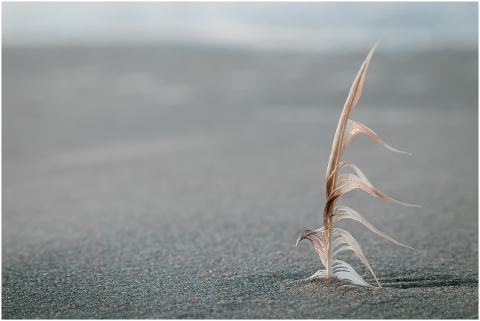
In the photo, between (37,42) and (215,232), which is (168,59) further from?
(215,232)

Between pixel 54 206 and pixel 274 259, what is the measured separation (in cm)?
130

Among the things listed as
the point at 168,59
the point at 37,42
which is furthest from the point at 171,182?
the point at 37,42

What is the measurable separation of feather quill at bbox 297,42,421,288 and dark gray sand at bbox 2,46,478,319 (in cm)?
8

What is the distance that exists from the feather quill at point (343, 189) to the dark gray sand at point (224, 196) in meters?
0.08

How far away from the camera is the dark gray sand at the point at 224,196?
4.76 ft

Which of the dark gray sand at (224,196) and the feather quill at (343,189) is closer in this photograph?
the feather quill at (343,189)

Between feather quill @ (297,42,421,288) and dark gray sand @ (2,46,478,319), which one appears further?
dark gray sand @ (2,46,478,319)

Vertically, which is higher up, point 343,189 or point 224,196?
point 343,189

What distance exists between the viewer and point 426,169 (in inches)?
123

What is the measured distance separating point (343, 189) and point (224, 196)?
1.46 metres

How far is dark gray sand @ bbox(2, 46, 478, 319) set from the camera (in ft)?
4.76

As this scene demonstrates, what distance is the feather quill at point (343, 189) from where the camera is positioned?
50.0 inches

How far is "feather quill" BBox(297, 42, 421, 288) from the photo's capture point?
4.17 ft

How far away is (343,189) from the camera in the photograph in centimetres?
134
